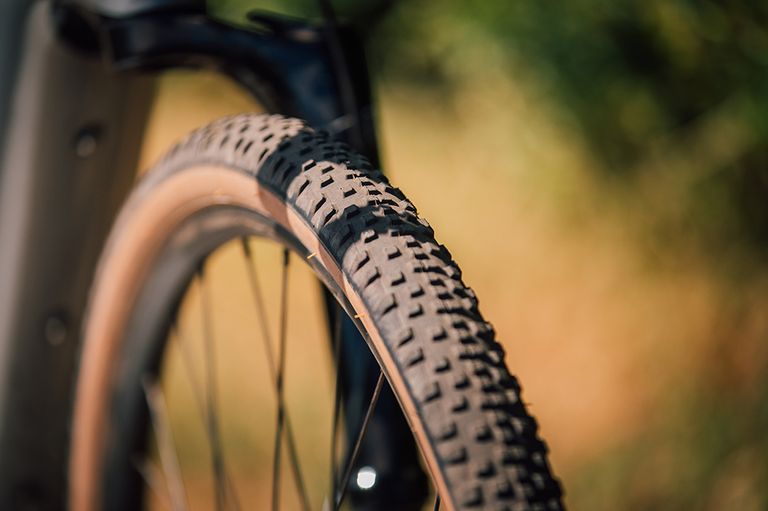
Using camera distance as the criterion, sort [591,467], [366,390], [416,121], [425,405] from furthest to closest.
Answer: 1. [416,121]
2. [591,467]
3. [366,390]
4. [425,405]

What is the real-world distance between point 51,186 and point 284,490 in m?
0.71

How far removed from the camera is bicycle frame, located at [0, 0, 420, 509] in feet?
2.16

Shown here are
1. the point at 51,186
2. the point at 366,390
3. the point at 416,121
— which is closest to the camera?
the point at 366,390

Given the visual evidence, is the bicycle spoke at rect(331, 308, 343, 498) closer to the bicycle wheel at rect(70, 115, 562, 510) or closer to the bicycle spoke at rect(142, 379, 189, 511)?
the bicycle wheel at rect(70, 115, 562, 510)

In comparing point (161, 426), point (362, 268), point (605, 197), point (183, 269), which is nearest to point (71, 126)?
point (183, 269)

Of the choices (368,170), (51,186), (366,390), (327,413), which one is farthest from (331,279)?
(327,413)

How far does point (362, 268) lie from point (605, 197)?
915mm

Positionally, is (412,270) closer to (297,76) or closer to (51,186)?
(297,76)

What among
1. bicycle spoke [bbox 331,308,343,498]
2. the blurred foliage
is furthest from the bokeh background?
bicycle spoke [bbox 331,308,343,498]

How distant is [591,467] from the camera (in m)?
1.26

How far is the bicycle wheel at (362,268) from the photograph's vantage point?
1.29 feet

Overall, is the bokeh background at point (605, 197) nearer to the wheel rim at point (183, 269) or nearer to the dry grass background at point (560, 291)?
the dry grass background at point (560, 291)

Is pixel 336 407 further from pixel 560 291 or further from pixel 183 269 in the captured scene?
pixel 560 291

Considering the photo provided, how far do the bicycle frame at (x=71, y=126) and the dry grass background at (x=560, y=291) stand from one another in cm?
49
